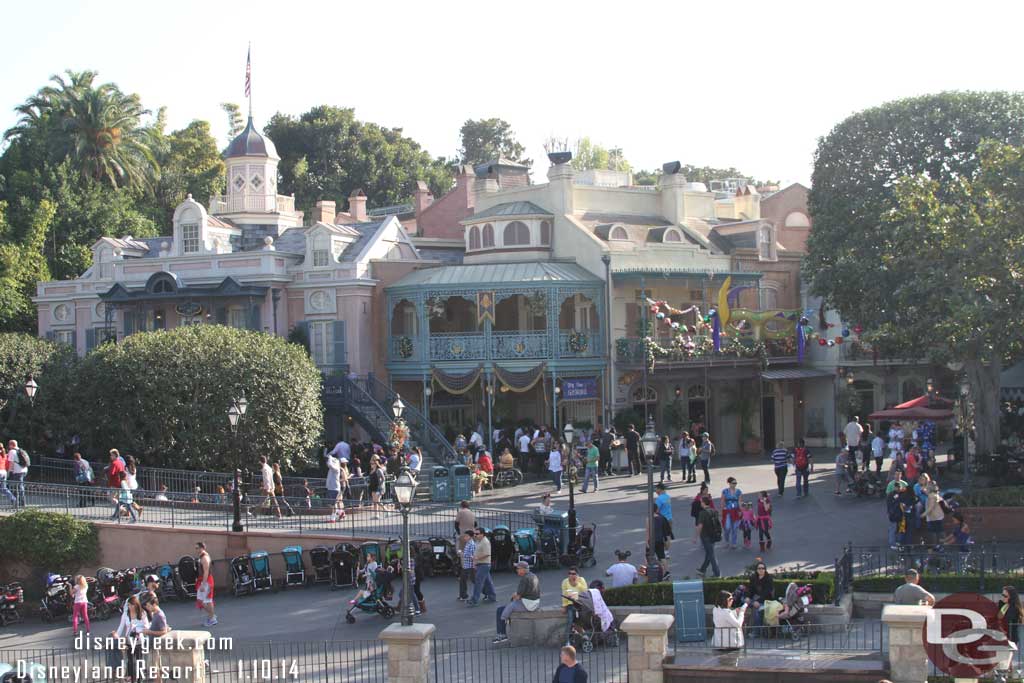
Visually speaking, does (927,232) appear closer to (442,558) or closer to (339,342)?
(442,558)

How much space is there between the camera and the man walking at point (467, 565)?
845 inches

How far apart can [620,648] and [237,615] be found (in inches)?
317

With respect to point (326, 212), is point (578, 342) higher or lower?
lower

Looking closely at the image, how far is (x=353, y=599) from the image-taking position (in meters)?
21.3

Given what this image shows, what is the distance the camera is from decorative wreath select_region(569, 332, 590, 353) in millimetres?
38000

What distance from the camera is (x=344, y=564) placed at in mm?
23797

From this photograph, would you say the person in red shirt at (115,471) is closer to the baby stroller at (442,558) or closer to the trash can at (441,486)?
the trash can at (441,486)

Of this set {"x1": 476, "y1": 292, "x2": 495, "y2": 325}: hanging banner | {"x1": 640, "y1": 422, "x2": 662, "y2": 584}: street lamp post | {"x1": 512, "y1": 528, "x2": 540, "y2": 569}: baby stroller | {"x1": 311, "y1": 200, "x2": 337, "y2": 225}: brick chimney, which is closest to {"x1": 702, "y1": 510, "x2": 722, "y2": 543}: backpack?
{"x1": 640, "y1": 422, "x2": 662, "y2": 584}: street lamp post

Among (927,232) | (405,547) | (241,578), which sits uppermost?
(927,232)

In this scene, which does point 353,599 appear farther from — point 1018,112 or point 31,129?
point 31,129

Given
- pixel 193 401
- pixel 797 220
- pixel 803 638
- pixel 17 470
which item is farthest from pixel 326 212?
pixel 803 638

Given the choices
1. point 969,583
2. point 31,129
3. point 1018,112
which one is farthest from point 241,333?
point 31,129

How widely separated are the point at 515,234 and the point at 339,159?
35.3 metres

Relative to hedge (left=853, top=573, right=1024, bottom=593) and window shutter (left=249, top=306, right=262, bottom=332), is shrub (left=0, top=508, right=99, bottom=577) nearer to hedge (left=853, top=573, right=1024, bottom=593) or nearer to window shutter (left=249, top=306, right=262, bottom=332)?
window shutter (left=249, top=306, right=262, bottom=332)
